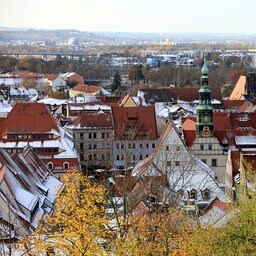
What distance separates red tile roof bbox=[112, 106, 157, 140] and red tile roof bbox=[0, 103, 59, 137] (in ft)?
19.3

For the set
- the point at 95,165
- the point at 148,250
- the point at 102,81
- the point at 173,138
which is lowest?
the point at 102,81

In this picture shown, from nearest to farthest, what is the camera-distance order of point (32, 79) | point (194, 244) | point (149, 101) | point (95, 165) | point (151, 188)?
point (194, 244), point (151, 188), point (95, 165), point (149, 101), point (32, 79)

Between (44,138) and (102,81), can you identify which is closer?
(44,138)

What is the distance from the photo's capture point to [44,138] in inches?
2073

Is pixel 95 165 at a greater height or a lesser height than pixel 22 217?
lesser

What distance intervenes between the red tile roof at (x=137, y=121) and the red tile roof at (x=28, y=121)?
231 inches

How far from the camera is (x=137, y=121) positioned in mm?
58125

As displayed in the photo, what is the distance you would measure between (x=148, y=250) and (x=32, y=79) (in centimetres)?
11211

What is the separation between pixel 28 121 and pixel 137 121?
28.2ft

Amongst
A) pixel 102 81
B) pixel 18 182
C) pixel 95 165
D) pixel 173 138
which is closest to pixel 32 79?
pixel 102 81

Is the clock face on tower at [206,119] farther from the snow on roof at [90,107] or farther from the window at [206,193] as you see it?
the snow on roof at [90,107]

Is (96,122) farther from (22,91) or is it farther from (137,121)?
(22,91)

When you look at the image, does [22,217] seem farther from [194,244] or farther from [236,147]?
[236,147]

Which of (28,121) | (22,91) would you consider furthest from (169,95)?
(28,121)
